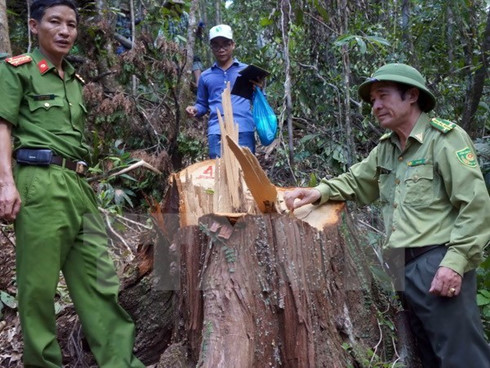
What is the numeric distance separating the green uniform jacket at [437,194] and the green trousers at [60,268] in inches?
66.8

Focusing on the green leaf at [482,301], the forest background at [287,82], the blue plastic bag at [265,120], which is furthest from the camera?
the forest background at [287,82]

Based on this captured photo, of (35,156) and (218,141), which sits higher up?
(35,156)

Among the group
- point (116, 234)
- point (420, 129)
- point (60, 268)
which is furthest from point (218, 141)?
point (420, 129)

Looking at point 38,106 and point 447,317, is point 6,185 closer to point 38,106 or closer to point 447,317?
point 38,106

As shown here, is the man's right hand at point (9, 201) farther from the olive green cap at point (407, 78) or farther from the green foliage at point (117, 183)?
the green foliage at point (117, 183)

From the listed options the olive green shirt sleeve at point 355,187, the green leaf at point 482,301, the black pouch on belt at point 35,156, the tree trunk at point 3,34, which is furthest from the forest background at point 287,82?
the black pouch on belt at point 35,156

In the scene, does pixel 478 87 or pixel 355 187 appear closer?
pixel 355 187

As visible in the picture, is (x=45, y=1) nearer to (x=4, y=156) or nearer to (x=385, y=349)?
(x=4, y=156)

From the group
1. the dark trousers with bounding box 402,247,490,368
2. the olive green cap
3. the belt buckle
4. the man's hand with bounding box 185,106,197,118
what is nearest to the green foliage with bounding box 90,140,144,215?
the man's hand with bounding box 185,106,197,118

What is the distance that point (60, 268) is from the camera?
348cm

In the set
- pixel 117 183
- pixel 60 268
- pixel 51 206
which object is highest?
pixel 51 206

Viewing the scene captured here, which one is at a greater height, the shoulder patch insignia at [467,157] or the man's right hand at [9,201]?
the shoulder patch insignia at [467,157]

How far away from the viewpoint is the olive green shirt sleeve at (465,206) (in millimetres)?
2775

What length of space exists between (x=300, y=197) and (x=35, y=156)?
1.61 metres
